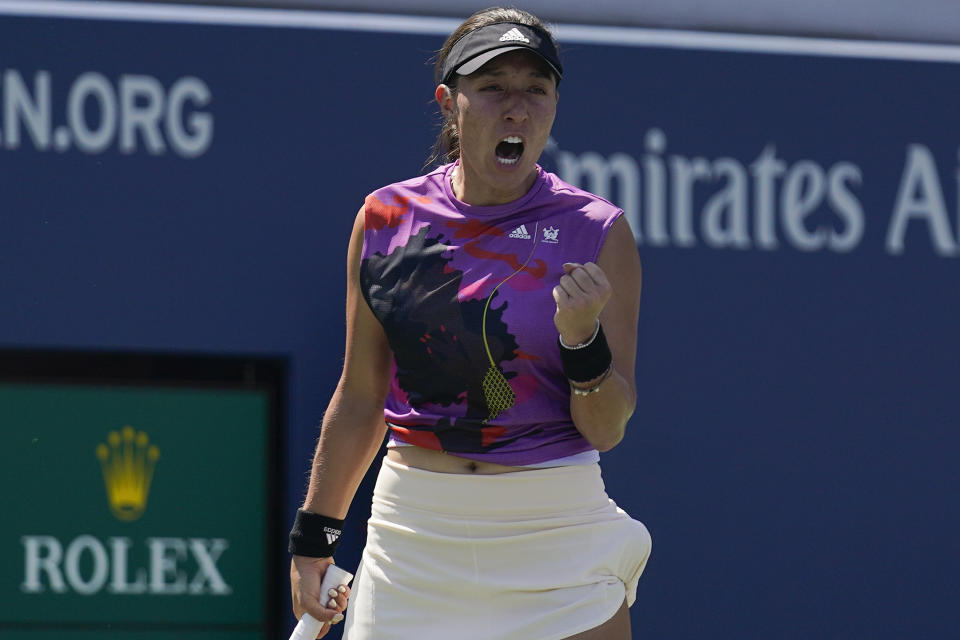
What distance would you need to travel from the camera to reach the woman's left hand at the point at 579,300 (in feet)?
6.97

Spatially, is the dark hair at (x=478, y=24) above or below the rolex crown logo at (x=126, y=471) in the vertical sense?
above

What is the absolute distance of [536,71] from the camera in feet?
7.88

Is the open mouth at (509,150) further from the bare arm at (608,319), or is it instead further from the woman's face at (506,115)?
the bare arm at (608,319)

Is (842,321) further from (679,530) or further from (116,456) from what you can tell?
(116,456)

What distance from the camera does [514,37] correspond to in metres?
2.36

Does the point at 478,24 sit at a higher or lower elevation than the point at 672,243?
higher

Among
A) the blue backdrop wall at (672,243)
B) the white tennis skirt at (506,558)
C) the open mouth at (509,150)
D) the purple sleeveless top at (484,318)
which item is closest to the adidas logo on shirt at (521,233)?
the purple sleeveless top at (484,318)

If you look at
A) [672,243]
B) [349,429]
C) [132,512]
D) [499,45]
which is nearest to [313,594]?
[349,429]

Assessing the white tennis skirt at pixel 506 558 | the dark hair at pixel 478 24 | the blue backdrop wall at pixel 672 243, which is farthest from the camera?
the blue backdrop wall at pixel 672 243

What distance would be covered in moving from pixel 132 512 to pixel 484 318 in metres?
1.71

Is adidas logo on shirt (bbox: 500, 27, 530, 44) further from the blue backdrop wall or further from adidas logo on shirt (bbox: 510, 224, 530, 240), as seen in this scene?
the blue backdrop wall

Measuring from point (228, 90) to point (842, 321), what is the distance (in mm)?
1785

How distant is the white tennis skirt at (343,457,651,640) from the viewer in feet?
7.60

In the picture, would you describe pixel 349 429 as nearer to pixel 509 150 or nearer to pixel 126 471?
pixel 509 150
